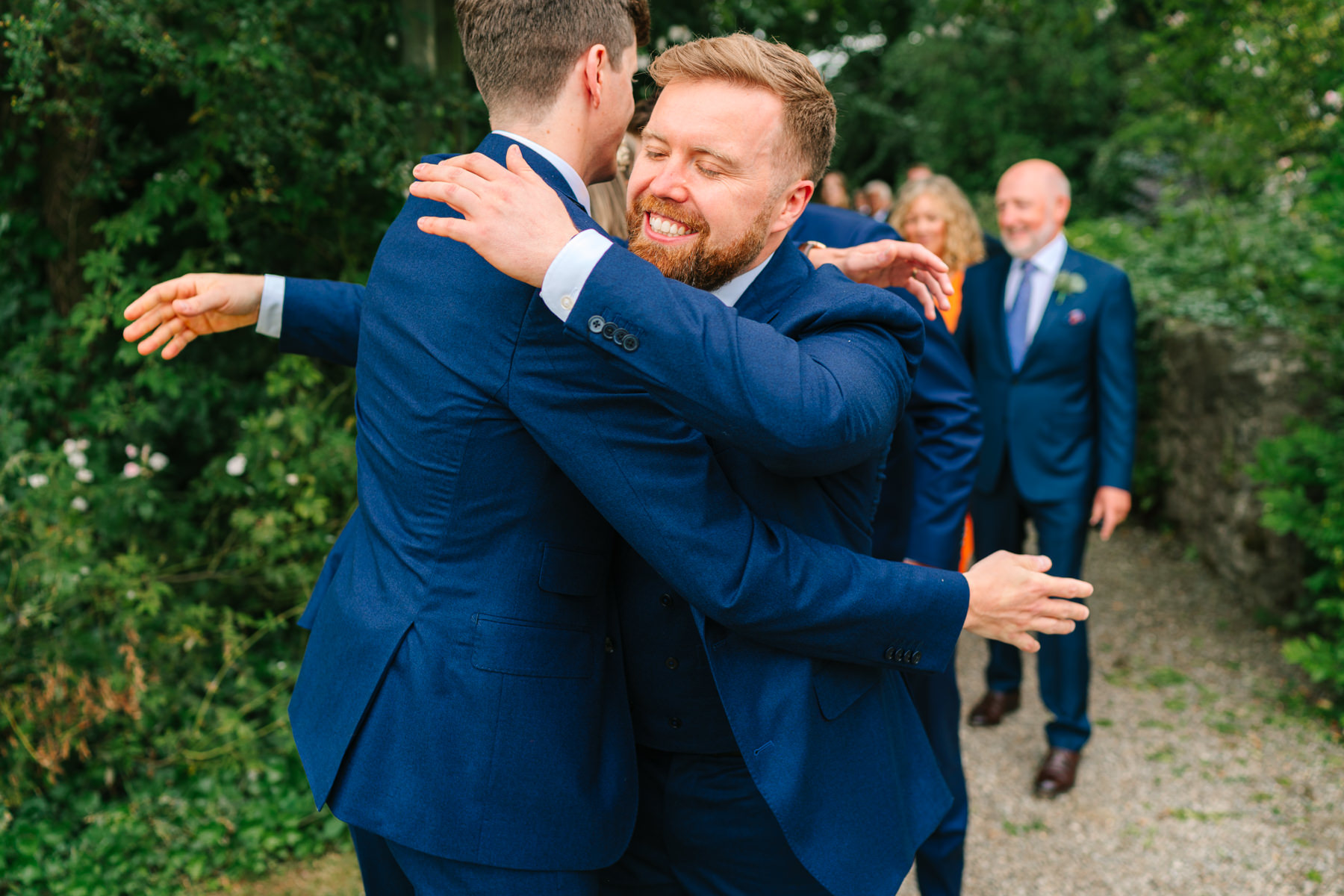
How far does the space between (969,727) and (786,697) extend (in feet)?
11.8

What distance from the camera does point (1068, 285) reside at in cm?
446

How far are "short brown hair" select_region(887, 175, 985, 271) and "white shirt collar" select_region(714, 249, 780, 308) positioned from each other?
298cm

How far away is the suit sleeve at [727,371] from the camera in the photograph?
4.54 ft

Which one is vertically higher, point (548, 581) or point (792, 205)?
point (792, 205)

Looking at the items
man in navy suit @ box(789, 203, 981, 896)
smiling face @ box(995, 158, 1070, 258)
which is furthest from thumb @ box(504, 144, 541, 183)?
smiling face @ box(995, 158, 1070, 258)

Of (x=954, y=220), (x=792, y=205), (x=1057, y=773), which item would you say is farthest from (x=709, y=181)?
(x=1057, y=773)

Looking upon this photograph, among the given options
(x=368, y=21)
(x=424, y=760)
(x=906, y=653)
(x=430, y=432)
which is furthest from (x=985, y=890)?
(x=368, y=21)

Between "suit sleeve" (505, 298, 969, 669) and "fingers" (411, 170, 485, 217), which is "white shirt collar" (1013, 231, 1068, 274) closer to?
"suit sleeve" (505, 298, 969, 669)

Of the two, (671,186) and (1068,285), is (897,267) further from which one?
(1068,285)

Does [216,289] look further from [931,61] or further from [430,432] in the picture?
[931,61]

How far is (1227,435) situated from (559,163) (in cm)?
603

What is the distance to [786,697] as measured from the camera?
65.5 inches

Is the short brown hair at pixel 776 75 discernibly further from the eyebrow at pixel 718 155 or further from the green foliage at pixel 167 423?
the green foliage at pixel 167 423

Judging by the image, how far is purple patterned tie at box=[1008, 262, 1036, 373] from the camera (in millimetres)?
4602
